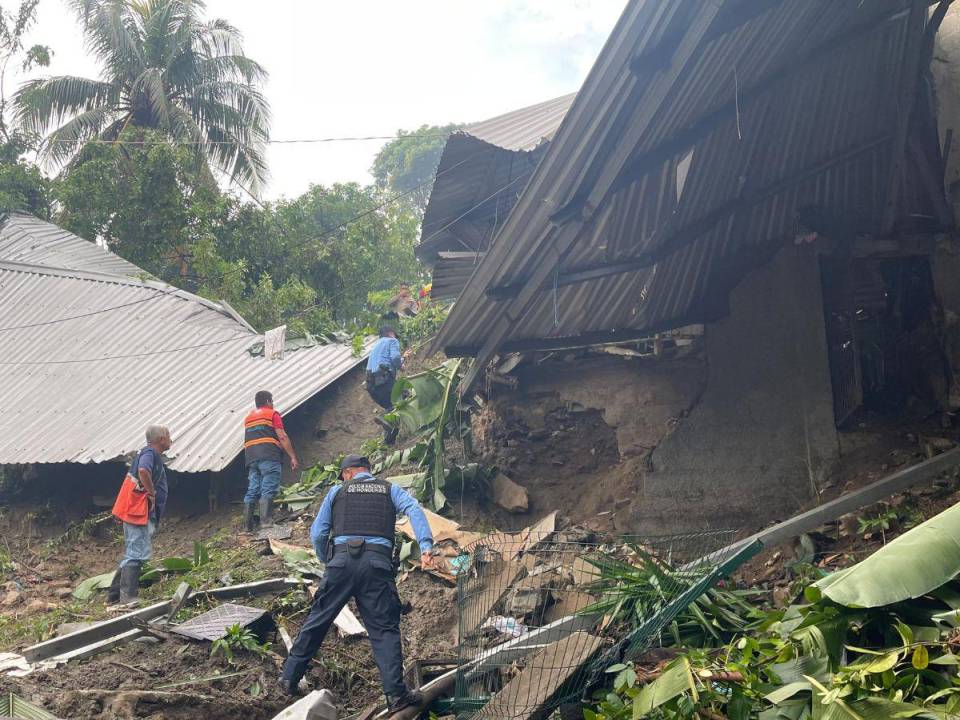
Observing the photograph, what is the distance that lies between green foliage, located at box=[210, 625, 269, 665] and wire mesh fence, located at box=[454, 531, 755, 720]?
1675mm

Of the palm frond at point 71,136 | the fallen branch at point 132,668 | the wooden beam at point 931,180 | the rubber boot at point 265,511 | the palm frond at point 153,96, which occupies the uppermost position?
the palm frond at point 153,96

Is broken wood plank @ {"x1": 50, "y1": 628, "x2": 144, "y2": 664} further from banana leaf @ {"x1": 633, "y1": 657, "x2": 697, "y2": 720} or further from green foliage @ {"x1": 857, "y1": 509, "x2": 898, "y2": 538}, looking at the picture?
green foliage @ {"x1": 857, "y1": 509, "x2": 898, "y2": 538}

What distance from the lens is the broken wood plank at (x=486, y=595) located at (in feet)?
19.2

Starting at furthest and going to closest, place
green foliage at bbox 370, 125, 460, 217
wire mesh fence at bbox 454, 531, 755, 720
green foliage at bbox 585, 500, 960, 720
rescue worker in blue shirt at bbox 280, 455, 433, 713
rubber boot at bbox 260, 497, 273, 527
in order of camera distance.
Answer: green foliage at bbox 370, 125, 460, 217 → rubber boot at bbox 260, 497, 273, 527 → rescue worker in blue shirt at bbox 280, 455, 433, 713 → wire mesh fence at bbox 454, 531, 755, 720 → green foliage at bbox 585, 500, 960, 720

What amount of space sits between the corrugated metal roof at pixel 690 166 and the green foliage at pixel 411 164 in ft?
90.4

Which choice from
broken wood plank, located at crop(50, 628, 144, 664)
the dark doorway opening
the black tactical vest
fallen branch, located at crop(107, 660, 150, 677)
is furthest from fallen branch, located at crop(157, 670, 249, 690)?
the dark doorway opening

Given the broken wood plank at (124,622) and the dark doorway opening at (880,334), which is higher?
the dark doorway opening at (880,334)

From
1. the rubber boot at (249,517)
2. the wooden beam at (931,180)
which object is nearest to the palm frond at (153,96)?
the rubber boot at (249,517)

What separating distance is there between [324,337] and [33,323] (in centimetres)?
480

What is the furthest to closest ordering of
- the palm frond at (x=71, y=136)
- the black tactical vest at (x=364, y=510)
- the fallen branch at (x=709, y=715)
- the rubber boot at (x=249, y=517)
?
1. the palm frond at (x=71, y=136)
2. the rubber boot at (x=249, y=517)
3. the black tactical vest at (x=364, y=510)
4. the fallen branch at (x=709, y=715)

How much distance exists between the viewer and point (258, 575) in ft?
27.8

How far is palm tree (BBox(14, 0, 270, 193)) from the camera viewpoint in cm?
2094

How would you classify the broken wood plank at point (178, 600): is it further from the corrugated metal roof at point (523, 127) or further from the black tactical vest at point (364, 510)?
the corrugated metal roof at point (523, 127)

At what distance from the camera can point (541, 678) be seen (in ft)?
15.8
